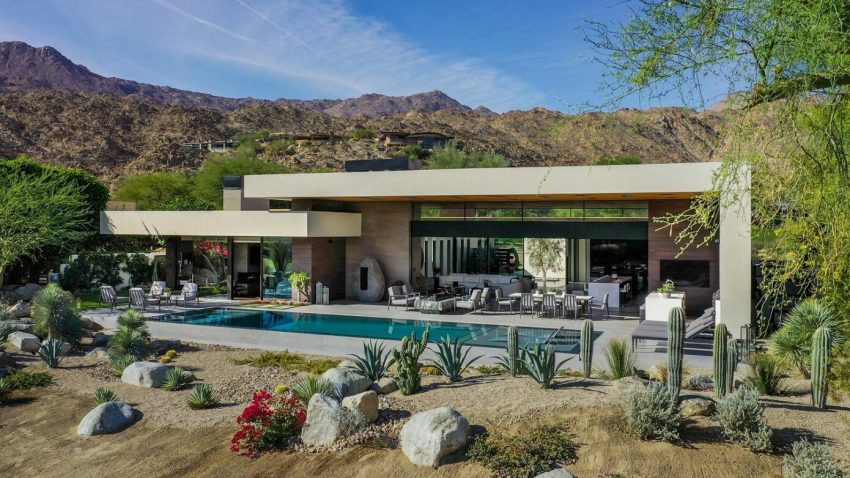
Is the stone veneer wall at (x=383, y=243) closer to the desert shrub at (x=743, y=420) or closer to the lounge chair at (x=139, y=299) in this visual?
the lounge chair at (x=139, y=299)

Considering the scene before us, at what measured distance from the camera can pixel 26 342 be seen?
13.0m

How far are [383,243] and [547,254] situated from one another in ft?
23.3

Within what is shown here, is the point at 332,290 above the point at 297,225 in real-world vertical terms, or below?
below

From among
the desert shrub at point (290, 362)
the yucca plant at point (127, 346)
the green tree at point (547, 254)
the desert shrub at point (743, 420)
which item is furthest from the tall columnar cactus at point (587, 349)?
the green tree at point (547, 254)

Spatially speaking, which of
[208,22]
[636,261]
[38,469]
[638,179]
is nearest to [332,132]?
[208,22]

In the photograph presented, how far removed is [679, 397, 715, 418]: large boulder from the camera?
7.14m

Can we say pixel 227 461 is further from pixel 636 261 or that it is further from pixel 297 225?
pixel 636 261

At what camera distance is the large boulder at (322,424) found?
728 centimetres

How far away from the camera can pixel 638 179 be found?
15820mm

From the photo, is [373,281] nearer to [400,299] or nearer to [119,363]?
[400,299]

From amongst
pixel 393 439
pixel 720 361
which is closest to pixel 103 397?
pixel 393 439

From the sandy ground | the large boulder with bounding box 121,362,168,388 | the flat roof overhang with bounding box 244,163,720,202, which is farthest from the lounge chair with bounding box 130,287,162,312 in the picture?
the sandy ground

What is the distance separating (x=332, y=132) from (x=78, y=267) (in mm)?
53948

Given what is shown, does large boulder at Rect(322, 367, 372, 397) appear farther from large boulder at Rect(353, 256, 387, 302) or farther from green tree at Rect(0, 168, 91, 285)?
green tree at Rect(0, 168, 91, 285)
